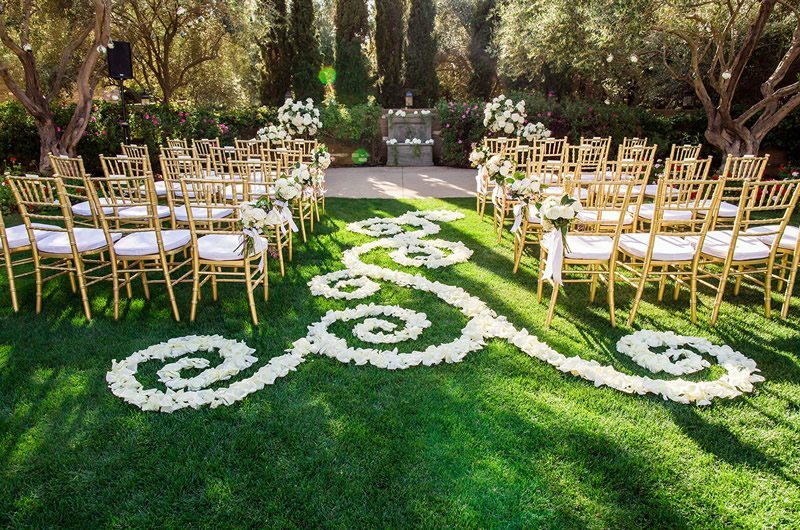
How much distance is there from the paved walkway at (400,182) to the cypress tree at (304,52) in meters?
3.46

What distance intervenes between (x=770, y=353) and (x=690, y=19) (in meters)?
8.05

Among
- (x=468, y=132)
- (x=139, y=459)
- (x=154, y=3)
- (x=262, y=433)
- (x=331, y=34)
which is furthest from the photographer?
(x=331, y=34)

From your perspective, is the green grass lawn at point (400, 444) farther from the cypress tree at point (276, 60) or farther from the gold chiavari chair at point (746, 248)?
the cypress tree at point (276, 60)

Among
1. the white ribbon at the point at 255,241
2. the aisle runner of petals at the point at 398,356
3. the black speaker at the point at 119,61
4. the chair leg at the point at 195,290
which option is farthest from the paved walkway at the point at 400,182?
the chair leg at the point at 195,290

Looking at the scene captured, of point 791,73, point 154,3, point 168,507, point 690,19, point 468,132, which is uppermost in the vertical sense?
point 154,3

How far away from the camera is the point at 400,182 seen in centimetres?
1134

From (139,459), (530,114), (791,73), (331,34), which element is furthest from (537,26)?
(331,34)

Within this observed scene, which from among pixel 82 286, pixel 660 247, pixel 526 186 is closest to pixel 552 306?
pixel 660 247

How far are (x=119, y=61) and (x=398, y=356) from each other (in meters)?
9.38

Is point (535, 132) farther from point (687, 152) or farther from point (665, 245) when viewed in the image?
point (665, 245)

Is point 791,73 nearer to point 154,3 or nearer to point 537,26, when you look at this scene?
point 537,26

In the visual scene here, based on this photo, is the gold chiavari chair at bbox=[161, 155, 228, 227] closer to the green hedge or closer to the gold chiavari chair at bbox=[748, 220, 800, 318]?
the gold chiavari chair at bbox=[748, 220, 800, 318]

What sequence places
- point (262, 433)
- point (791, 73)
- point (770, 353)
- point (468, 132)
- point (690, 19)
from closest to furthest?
point (262, 433), point (770, 353), point (690, 19), point (791, 73), point (468, 132)

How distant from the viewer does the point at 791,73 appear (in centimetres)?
1235
